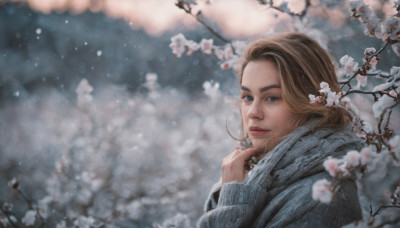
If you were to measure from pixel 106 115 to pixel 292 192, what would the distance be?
11.9ft

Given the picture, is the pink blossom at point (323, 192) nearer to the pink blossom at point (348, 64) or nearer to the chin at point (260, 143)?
the chin at point (260, 143)

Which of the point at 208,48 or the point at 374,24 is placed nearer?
the point at 374,24

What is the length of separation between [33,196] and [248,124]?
330 cm

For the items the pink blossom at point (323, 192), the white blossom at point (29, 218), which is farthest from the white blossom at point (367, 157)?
the white blossom at point (29, 218)

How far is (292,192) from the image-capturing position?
1.20m

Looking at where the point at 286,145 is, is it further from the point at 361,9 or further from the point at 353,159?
the point at 361,9

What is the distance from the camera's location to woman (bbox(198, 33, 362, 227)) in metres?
1.13

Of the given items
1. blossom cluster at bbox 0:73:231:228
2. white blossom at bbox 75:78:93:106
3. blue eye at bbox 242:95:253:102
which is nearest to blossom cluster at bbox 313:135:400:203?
blue eye at bbox 242:95:253:102

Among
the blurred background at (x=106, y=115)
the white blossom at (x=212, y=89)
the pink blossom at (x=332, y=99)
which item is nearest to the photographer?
the pink blossom at (x=332, y=99)

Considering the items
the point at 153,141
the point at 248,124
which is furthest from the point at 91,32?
the point at 248,124

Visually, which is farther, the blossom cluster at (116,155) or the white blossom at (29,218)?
the blossom cluster at (116,155)

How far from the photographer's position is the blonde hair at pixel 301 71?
53.8 inches

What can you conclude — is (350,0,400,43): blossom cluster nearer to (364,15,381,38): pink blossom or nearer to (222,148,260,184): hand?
(364,15,381,38): pink blossom

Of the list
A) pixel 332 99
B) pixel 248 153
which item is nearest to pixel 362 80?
pixel 332 99
